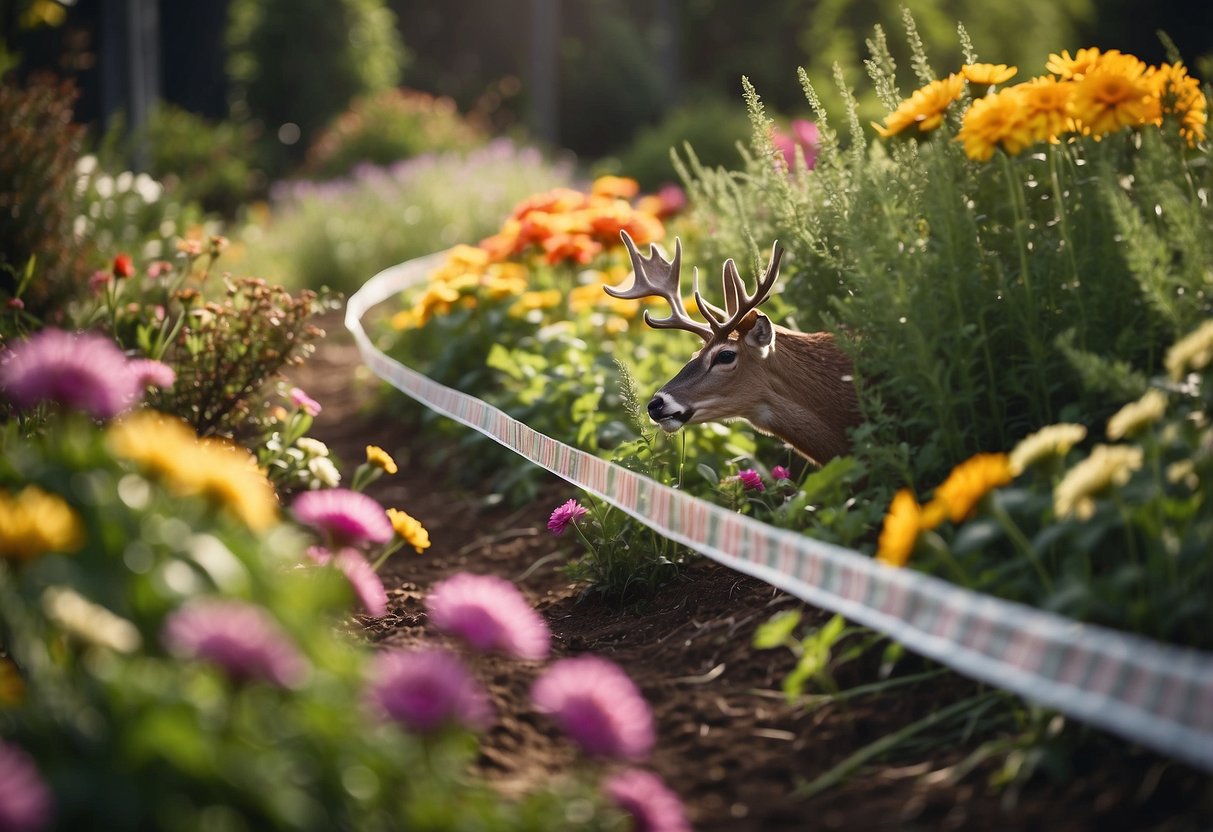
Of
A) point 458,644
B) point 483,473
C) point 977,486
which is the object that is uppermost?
point 977,486

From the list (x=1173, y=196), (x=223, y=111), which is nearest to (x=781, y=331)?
(x=1173, y=196)

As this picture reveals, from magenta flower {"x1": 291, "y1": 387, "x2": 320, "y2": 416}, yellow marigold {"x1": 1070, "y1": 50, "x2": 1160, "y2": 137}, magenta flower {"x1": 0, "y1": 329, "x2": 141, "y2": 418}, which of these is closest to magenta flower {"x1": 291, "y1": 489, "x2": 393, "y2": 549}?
magenta flower {"x1": 0, "y1": 329, "x2": 141, "y2": 418}

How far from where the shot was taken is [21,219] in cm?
620

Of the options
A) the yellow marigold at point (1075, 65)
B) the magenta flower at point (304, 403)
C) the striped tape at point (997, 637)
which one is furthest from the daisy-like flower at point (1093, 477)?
the magenta flower at point (304, 403)

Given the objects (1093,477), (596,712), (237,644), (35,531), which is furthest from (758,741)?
(35,531)

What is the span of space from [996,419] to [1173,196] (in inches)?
28.8

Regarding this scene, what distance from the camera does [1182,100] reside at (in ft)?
12.2

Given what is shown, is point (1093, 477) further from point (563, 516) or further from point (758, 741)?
point (563, 516)

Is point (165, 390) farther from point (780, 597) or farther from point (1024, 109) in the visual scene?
point (1024, 109)

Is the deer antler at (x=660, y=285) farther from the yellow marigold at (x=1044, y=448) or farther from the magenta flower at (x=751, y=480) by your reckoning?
the yellow marigold at (x=1044, y=448)

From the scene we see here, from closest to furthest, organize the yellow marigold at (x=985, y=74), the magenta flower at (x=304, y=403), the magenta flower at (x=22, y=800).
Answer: the magenta flower at (x=22, y=800) < the yellow marigold at (x=985, y=74) < the magenta flower at (x=304, y=403)

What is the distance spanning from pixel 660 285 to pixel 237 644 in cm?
317

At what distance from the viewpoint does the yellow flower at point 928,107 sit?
3.69 metres

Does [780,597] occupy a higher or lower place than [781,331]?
lower
